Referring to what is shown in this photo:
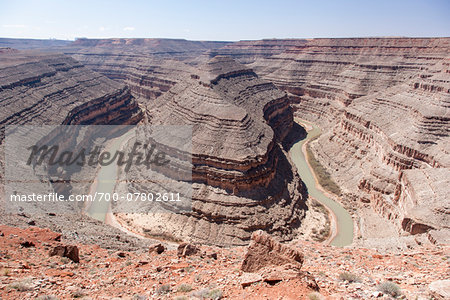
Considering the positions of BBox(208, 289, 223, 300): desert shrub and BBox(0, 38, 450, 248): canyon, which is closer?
BBox(208, 289, 223, 300): desert shrub

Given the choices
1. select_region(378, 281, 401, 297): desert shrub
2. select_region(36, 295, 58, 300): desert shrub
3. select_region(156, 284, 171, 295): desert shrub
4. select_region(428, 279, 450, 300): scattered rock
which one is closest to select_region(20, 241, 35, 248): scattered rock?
select_region(36, 295, 58, 300): desert shrub

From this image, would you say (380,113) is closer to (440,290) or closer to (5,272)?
(440,290)

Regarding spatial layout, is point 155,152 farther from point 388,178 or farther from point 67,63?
point 67,63

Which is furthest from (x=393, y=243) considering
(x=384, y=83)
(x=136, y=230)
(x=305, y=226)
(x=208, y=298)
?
(x=384, y=83)

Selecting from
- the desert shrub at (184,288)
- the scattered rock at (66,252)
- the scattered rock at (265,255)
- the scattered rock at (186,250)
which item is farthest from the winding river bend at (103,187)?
the scattered rock at (265,255)

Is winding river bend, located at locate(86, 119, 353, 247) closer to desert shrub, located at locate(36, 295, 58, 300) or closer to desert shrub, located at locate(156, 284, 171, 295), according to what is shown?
desert shrub, located at locate(156, 284, 171, 295)

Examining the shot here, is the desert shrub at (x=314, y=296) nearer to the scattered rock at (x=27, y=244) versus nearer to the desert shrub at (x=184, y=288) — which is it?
the desert shrub at (x=184, y=288)
